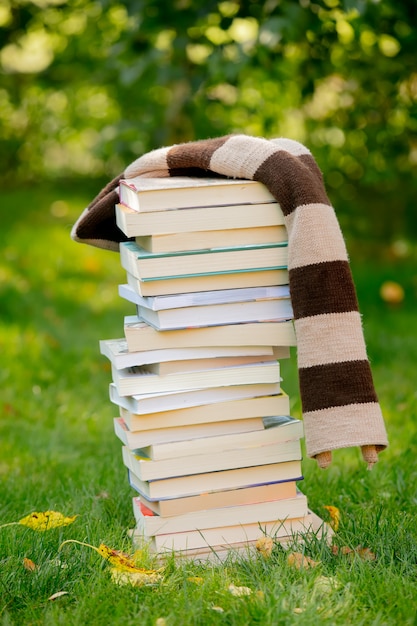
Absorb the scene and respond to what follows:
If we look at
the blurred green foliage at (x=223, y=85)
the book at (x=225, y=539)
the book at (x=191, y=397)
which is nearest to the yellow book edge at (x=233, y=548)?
the book at (x=225, y=539)

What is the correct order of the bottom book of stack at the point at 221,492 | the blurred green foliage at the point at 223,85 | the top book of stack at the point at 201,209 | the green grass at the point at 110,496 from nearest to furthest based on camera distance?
the green grass at the point at 110,496
the top book of stack at the point at 201,209
the bottom book of stack at the point at 221,492
the blurred green foliage at the point at 223,85

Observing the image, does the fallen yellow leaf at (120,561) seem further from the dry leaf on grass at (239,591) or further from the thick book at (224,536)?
the dry leaf on grass at (239,591)

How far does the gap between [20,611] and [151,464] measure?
50 centimetres

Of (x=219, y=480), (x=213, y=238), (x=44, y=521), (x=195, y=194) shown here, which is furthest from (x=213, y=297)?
(x=44, y=521)

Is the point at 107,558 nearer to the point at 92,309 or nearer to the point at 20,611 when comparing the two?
the point at 20,611

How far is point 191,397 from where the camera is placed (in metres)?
2.36

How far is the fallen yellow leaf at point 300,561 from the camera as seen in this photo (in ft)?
7.27

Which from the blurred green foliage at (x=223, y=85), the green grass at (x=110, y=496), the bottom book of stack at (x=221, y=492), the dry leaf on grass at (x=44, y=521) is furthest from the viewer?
the blurred green foliage at (x=223, y=85)

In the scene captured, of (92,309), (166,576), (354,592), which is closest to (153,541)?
(166,576)

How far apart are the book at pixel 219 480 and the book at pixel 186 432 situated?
0.10 m

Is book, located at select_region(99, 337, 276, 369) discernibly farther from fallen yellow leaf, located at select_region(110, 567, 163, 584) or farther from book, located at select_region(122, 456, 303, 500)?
fallen yellow leaf, located at select_region(110, 567, 163, 584)

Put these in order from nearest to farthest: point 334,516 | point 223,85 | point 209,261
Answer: point 209,261
point 334,516
point 223,85

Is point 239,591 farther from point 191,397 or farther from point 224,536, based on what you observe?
point 191,397

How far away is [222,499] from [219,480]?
2.2 inches
